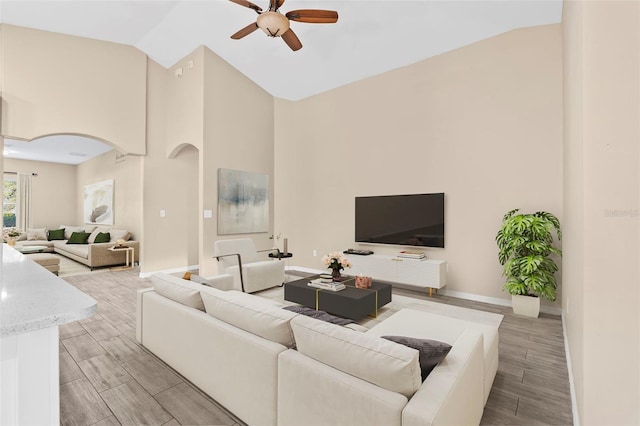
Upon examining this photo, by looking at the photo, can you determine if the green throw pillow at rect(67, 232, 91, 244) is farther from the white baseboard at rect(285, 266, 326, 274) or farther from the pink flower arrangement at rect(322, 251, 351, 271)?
the pink flower arrangement at rect(322, 251, 351, 271)

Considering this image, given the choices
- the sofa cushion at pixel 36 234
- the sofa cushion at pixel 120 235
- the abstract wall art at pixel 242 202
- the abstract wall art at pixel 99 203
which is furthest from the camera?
the sofa cushion at pixel 36 234

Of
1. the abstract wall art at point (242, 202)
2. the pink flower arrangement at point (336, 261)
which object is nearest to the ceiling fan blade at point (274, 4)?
the pink flower arrangement at point (336, 261)

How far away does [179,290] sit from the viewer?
2.37m

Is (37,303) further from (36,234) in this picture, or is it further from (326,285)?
(36,234)

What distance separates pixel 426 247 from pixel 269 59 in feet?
13.6

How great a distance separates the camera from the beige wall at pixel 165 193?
6.07m

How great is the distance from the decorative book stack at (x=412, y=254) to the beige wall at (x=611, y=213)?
3.10 m

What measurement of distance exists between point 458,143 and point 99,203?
31.3ft

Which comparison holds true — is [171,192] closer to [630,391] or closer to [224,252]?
[224,252]

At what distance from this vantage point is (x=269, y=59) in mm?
5562

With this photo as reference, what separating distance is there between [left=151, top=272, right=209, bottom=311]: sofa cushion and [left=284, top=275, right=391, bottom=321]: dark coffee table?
1.47m

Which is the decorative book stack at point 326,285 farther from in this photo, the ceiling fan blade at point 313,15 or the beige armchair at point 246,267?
the ceiling fan blade at point 313,15

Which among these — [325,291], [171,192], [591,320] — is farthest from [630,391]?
[171,192]

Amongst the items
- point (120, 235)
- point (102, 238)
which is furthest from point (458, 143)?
point (102, 238)
